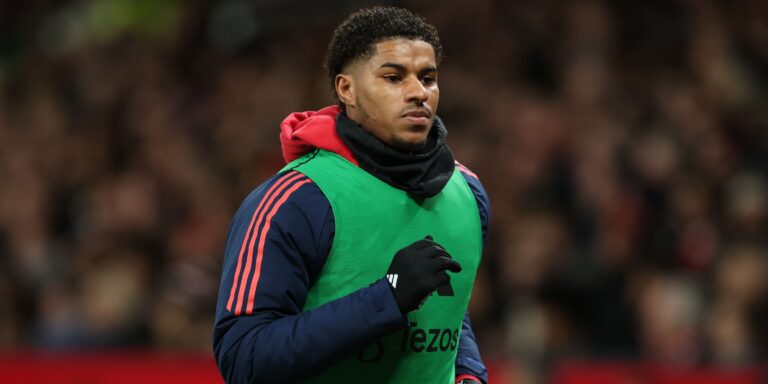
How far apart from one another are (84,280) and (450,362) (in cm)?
583

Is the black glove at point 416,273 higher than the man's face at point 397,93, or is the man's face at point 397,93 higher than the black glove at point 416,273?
the man's face at point 397,93

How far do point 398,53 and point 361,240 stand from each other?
0.49 meters

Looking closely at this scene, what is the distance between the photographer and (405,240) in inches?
Result: 129

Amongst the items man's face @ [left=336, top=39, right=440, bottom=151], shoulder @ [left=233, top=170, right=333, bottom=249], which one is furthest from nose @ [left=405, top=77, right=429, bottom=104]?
shoulder @ [left=233, top=170, right=333, bottom=249]

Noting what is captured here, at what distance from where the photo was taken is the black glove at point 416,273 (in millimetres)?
3023

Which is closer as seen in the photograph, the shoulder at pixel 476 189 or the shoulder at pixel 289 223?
the shoulder at pixel 289 223

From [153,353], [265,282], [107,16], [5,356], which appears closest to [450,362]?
[265,282]

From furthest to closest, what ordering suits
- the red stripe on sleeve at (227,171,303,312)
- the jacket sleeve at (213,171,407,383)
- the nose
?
the nose < the red stripe on sleeve at (227,171,303,312) < the jacket sleeve at (213,171,407,383)

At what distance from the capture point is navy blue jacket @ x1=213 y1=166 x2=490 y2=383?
2.99 meters

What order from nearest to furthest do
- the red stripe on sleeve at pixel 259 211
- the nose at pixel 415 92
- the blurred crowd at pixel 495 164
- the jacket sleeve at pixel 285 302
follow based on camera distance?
the jacket sleeve at pixel 285 302, the red stripe on sleeve at pixel 259 211, the nose at pixel 415 92, the blurred crowd at pixel 495 164

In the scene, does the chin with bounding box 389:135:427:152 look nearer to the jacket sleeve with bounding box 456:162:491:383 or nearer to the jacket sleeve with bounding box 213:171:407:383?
the jacket sleeve with bounding box 213:171:407:383

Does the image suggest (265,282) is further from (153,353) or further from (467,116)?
(467,116)

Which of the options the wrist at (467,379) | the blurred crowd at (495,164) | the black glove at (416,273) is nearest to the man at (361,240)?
the black glove at (416,273)

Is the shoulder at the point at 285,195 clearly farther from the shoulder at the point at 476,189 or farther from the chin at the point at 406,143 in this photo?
the shoulder at the point at 476,189
